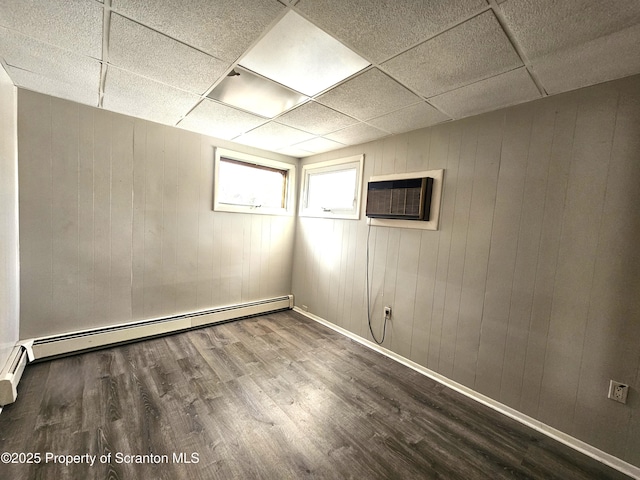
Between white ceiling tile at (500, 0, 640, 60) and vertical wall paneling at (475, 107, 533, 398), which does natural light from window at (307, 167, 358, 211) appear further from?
white ceiling tile at (500, 0, 640, 60)

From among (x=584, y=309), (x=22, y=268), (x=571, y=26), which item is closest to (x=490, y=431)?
(x=584, y=309)

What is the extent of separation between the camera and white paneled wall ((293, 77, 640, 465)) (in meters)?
1.59

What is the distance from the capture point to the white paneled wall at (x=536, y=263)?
62.7 inches

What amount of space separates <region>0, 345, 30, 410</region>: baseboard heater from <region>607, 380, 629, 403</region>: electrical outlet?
3896 millimetres

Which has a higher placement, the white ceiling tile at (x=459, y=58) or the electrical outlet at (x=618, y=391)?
the white ceiling tile at (x=459, y=58)

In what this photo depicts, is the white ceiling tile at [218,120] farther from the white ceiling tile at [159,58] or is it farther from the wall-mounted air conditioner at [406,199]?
the wall-mounted air conditioner at [406,199]

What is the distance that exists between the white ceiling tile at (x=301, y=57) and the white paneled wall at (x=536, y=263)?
1240 millimetres

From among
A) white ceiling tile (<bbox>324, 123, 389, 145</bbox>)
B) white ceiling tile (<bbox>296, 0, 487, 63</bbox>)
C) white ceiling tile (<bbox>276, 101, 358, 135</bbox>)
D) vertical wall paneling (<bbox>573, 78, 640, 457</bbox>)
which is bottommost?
vertical wall paneling (<bbox>573, 78, 640, 457</bbox>)

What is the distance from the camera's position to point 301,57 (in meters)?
1.61

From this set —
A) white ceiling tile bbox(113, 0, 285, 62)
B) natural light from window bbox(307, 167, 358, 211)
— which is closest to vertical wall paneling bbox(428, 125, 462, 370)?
natural light from window bbox(307, 167, 358, 211)

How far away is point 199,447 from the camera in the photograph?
5.12 feet

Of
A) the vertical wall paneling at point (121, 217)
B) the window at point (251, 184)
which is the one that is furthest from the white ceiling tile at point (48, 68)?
the window at point (251, 184)

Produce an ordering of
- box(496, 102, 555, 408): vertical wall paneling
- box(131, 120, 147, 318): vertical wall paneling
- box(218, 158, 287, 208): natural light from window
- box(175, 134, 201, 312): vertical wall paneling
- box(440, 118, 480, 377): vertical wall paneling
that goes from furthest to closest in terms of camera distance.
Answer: box(218, 158, 287, 208): natural light from window
box(175, 134, 201, 312): vertical wall paneling
box(131, 120, 147, 318): vertical wall paneling
box(440, 118, 480, 377): vertical wall paneling
box(496, 102, 555, 408): vertical wall paneling

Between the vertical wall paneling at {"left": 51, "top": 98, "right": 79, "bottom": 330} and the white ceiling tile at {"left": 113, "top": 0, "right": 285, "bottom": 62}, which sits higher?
the white ceiling tile at {"left": 113, "top": 0, "right": 285, "bottom": 62}
